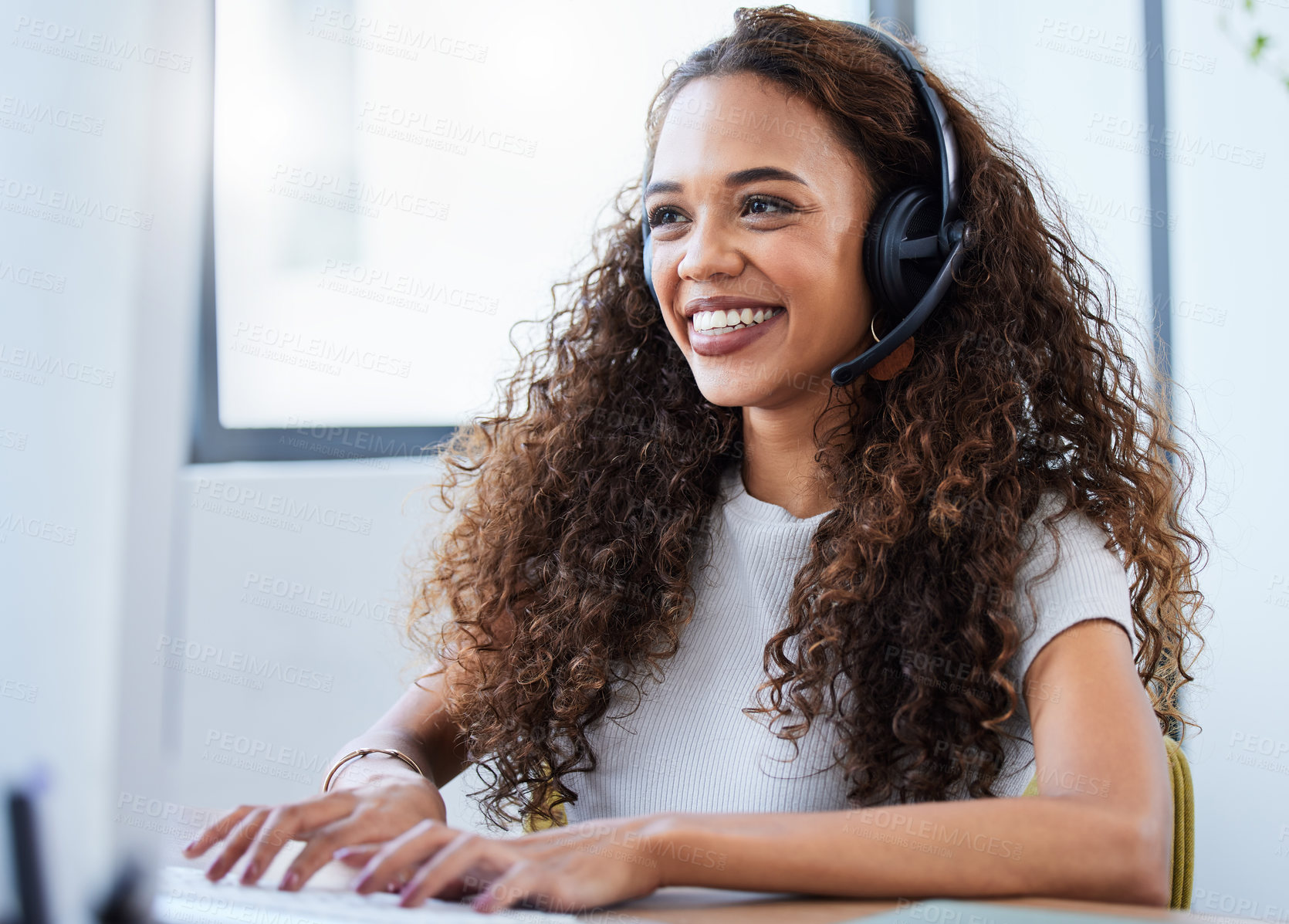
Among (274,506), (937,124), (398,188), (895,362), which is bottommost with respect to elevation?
(274,506)

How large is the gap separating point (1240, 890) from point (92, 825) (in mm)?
2322

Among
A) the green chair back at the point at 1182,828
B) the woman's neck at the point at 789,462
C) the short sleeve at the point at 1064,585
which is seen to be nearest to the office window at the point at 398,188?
the woman's neck at the point at 789,462

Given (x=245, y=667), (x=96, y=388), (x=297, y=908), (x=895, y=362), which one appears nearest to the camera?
(x=96, y=388)

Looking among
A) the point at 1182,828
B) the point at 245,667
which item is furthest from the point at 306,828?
the point at 245,667

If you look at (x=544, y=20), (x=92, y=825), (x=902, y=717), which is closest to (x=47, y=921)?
(x=92, y=825)

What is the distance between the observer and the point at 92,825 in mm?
298

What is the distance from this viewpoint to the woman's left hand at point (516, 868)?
0.66 m

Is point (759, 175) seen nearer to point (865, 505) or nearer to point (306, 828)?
point (865, 505)

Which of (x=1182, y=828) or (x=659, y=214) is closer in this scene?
(x=1182, y=828)

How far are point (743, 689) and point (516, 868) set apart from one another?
43cm

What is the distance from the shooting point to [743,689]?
1.06 m

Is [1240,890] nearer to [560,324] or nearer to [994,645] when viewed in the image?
[994,645]

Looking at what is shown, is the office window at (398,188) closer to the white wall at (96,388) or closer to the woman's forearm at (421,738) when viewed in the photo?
the woman's forearm at (421,738)

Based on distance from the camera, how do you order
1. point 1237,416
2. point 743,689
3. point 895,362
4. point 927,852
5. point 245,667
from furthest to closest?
point 1237,416
point 245,667
point 895,362
point 743,689
point 927,852
